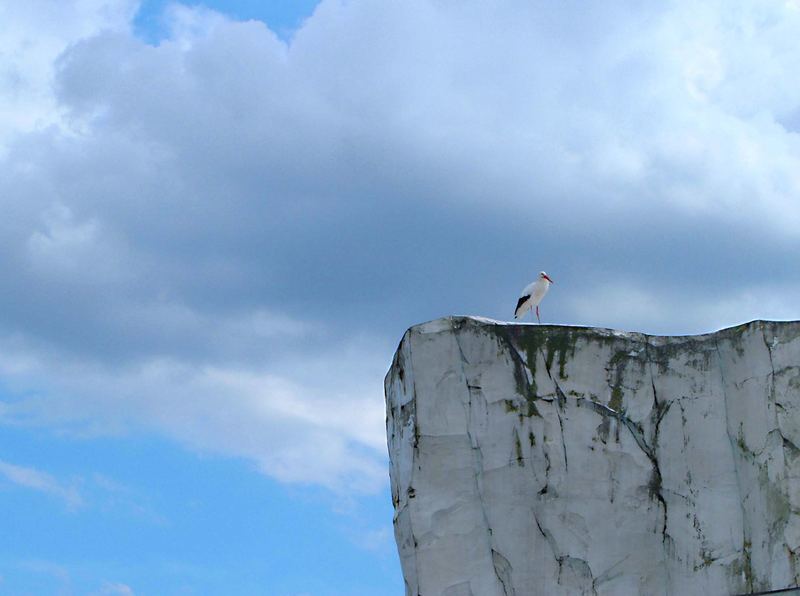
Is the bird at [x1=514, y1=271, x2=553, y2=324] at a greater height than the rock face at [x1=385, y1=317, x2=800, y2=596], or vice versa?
the bird at [x1=514, y1=271, x2=553, y2=324]

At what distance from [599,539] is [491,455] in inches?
94.9

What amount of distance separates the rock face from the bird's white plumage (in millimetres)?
4127

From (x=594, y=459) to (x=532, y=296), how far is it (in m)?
5.45

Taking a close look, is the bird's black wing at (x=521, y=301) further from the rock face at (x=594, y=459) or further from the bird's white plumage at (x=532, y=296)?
the rock face at (x=594, y=459)

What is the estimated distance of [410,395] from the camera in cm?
2319

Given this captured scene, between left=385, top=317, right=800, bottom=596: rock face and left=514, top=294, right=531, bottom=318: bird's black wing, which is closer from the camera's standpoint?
left=385, top=317, right=800, bottom=596: rock face

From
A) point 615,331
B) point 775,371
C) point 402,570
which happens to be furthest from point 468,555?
point 775,371

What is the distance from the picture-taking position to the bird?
27.2 m

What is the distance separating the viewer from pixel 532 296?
27.1 metres

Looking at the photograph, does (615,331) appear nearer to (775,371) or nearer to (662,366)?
(662,366)

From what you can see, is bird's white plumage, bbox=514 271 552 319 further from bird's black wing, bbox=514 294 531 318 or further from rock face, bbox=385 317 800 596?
rock face, bbox=385 317 800 596

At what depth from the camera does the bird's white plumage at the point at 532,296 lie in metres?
27.2

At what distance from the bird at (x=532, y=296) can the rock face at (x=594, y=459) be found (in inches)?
163

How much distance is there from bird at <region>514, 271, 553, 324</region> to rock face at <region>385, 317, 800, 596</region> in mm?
4128
